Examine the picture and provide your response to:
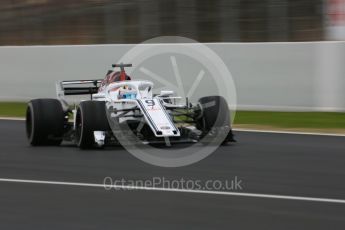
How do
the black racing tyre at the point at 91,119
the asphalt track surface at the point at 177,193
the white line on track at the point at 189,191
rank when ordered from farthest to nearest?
the black racing tyre at the point at 91,119 < the white line on track at the point at 189,191 < the asphalt track surface at the point at 177,193

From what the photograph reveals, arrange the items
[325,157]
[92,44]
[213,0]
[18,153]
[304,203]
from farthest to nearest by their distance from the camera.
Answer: [92,44], [213,0], [18,153], [325,157], [304,203]

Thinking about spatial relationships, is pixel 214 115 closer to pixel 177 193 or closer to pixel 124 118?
pixel 124 118

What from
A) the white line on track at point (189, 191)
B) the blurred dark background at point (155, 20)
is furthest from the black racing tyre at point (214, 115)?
the blurred dark background at point (155, 20)

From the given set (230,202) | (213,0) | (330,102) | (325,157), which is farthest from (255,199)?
(213,0)

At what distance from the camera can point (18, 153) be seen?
11594 millimetres

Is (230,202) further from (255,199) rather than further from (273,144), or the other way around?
(273,144)

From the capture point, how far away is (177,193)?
26.8 ft

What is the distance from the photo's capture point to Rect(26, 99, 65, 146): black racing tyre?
11.9 m

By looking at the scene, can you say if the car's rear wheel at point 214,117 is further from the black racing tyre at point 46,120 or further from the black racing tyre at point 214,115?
the black racing tyre at point 46,120

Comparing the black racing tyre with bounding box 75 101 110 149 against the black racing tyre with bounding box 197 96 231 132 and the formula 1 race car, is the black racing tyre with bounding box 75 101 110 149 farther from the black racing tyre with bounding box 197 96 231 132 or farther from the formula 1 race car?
the black racing tyre with bounding box 197 96 231 132

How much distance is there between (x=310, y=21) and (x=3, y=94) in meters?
8.14

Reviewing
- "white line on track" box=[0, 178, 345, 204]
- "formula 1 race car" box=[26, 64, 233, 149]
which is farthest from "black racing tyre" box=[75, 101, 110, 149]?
"white line on track" box=[0, 178, 345, 204]

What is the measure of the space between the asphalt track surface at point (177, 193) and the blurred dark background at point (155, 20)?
5252mm

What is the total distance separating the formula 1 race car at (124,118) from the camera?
435 inches
